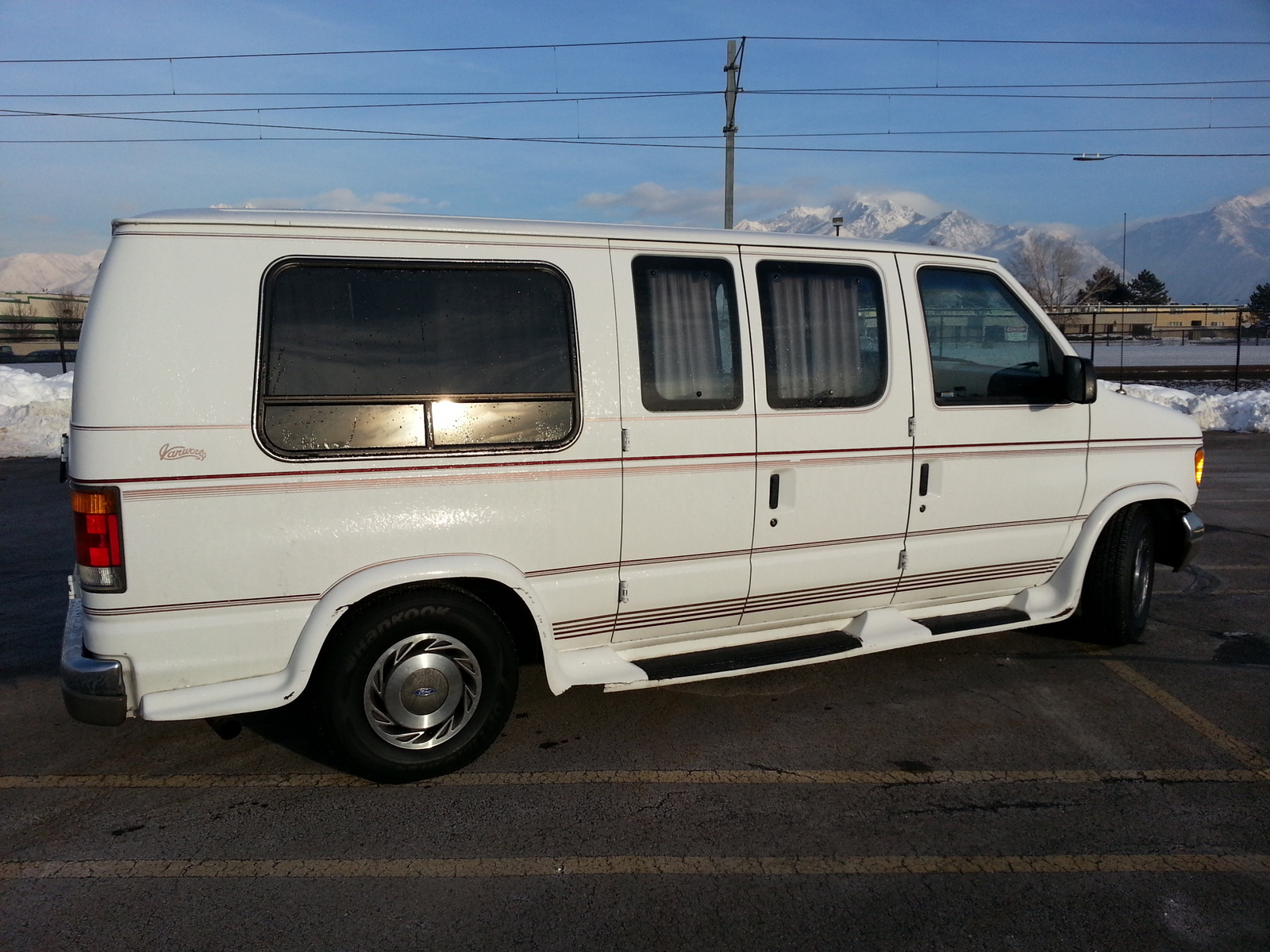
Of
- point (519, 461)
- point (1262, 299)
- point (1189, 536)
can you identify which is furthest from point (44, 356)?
point (1262, 299)

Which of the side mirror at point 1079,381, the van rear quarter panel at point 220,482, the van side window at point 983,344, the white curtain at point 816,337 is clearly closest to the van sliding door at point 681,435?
the white curtain at point 816,337

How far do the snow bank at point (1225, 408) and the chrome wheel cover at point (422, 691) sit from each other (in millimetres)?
17147

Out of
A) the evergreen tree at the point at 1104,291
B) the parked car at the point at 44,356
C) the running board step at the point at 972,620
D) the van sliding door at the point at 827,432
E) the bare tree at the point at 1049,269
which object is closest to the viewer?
the van sliding door at the point at 827,432

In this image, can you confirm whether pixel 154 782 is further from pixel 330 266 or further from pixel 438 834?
pixel 330 266

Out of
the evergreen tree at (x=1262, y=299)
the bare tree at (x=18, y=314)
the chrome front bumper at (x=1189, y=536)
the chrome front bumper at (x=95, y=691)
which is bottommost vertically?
the chrome front bumper at (x=95, y=691)

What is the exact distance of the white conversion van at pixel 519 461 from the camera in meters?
3.59

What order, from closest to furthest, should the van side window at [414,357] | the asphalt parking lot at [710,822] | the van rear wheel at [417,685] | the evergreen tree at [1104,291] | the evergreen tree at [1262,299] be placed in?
the asphalt parking lot at [710,822], the van side window at [414,357], the van rear wheel at [417,685], the evergreen tree at [1104,291], the evergreen tree at [1262,299]

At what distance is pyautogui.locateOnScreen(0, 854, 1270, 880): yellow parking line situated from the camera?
11.2ft

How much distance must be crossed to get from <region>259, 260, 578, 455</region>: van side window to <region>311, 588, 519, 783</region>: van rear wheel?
71 centimetres

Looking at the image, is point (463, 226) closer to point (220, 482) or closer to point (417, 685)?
point (220, 482)

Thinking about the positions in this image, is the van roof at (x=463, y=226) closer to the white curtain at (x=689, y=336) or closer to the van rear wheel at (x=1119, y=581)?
the white curtain at (x=689, y=336)

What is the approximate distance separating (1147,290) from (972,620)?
9835cm

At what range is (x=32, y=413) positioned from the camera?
1661 centimetres

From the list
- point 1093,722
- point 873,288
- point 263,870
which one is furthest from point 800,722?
point 263,870
